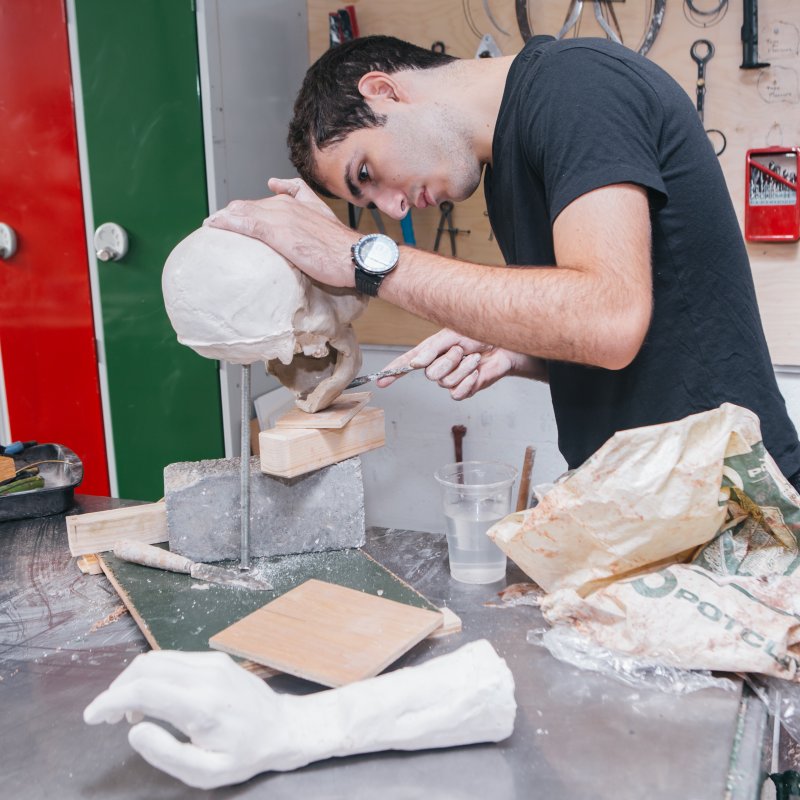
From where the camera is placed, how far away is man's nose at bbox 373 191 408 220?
5.26ft

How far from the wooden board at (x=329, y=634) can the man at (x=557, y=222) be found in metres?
0.45

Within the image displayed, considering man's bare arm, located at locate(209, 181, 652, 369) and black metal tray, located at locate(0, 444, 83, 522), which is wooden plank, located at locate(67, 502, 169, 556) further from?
man's bare arm, located at locate(209, 181, 652, 369)

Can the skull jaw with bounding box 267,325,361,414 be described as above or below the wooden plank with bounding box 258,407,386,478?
above

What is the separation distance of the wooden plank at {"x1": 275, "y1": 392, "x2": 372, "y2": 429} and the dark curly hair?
48 centimetres

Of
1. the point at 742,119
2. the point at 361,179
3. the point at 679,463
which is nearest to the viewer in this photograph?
the point at 679,463

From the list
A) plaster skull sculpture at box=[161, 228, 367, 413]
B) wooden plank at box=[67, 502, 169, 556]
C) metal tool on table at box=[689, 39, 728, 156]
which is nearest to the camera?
plaster skull sculpture at box=[161, 228, 367, 413]

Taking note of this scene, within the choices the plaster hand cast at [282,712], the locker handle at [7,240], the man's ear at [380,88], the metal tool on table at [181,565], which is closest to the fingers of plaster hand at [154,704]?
the plaster hand cast at [282,712]

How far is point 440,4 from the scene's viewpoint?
2566mm

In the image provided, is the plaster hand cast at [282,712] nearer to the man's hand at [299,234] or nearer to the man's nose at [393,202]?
the man's hand at [299,234]

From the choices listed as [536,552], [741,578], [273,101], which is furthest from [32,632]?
[273,101]

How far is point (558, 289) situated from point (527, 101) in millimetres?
357

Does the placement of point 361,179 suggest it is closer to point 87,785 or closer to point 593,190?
point 593,190

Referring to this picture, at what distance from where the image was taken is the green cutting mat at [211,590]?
1214 millimetres

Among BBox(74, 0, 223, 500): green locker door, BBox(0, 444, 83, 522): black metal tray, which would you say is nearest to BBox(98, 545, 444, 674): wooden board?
BBox(0, 444, 83, 522): black metal tray
